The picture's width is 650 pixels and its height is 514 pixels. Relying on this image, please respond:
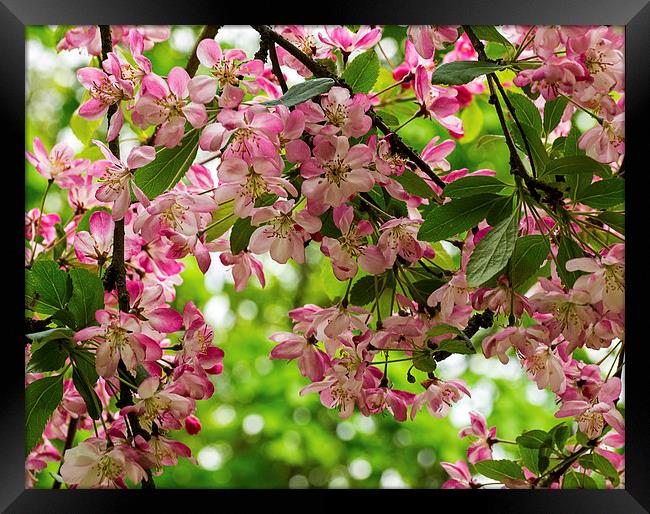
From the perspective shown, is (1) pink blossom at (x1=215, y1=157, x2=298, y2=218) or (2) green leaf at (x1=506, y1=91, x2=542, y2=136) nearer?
(1) pink blossom at (x1=215, y1=157, x2=298, y2=218)

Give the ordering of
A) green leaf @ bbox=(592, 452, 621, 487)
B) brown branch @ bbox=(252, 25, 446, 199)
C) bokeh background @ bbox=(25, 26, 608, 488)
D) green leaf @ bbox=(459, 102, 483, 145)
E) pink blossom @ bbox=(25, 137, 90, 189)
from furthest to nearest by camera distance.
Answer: bokeh background @ bbox=(25, 26, 608, 488) < green leaf @ bbox=(459, 102, 483, 145) < pink blossom @ bbox=(25, 137, 90, 189) < green leaf @ bbox=(592, 452, 621, 487) < brown branch @ bbox=(252, 25, 446, 199)

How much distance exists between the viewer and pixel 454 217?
2.33 ft

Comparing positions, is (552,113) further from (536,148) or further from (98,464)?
(98,464)

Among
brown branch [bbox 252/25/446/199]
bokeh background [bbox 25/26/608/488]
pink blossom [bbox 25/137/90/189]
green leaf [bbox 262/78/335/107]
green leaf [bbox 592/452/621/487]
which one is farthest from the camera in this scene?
bokeh background [bbox 25/26/608/488]

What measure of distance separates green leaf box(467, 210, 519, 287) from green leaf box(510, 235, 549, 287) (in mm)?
32

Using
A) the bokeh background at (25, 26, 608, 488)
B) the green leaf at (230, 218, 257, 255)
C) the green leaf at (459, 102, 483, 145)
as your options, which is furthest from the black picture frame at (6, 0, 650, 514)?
the bokeh background at (25, 26, 608, 488)

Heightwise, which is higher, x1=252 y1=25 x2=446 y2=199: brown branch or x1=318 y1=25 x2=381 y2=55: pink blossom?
x1=318 y1=25 x2=381 y2=55: pink blossom

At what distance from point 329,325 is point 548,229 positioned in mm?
243

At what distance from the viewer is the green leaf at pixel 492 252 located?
2.19ft

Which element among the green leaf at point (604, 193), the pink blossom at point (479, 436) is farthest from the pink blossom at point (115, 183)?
the pink blossom at point (479, 436)

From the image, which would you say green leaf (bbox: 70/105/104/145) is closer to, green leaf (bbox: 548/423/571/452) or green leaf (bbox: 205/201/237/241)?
green leaf (bbox: 205/201/237/241)

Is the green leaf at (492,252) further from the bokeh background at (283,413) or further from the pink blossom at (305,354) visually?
the bokeh background at (283,413)

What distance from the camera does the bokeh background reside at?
2.75 m

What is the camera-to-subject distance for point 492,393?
289 cm
